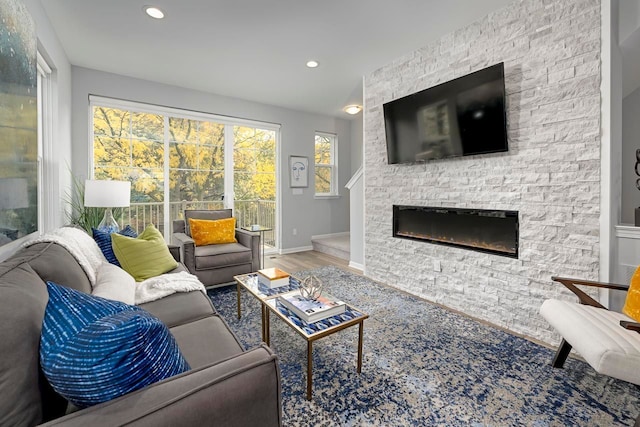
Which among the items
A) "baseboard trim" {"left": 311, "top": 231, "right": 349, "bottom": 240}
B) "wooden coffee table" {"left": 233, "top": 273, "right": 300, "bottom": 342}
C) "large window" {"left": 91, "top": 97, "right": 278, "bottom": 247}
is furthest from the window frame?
"wooden coffee table" {"left": 233, "top": 273, "right": 300, "bottom": 342}

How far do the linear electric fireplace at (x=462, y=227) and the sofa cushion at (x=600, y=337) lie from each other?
0.71 metres

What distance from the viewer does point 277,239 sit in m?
5.07

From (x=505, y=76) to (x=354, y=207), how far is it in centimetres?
227

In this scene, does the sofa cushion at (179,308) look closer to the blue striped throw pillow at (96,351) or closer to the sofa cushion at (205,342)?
Answer: the sofa cushion at (205,342)

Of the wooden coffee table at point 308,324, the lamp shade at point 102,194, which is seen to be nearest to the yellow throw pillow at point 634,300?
Answer: the wooden coffee table at point 308,324

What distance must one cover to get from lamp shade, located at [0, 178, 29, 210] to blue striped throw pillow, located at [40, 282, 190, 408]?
108cm

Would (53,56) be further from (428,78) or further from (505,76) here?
(505,76)

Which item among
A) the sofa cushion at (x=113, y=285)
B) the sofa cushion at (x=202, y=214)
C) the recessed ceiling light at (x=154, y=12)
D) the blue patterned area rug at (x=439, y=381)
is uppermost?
the recessed ceiling light at (x=154, y=12)

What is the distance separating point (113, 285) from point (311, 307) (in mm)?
1088

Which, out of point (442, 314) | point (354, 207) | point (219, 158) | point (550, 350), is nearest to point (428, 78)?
point (354, 207)

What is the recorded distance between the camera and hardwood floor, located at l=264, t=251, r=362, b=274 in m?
4.11

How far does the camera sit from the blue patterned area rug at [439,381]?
143 cm

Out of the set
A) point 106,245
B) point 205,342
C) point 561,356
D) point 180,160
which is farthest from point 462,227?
point 180,160

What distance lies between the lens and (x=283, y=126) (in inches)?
195
